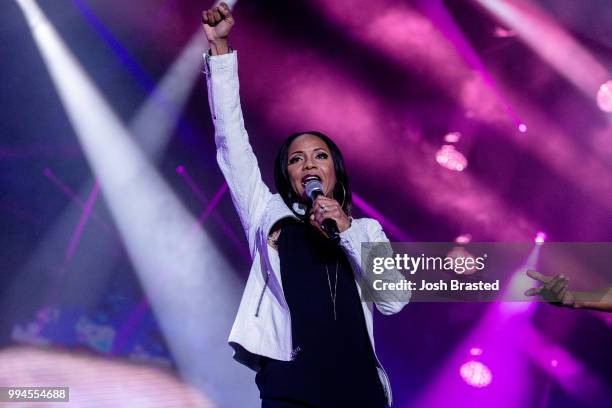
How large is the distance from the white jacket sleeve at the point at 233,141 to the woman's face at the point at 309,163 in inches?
4.3

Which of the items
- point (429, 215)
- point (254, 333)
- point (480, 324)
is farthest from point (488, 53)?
point (254, 333)

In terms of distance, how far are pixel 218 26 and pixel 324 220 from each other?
68 centimetres

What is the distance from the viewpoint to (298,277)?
1.69m

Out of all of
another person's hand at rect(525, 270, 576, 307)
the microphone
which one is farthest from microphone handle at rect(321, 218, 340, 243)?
another person's hand at rect(525, 270, 576, 307)

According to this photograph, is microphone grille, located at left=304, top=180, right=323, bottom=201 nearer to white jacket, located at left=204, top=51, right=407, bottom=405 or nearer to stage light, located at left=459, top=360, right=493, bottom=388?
white jacket, located at left=204, top=51, right=407, bottom=405

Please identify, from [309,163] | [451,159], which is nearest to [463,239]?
[451,159]

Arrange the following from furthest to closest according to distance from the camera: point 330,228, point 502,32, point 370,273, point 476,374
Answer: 1. point 502,32
2. point 476,374
3. point 370,273
4. point 330,228

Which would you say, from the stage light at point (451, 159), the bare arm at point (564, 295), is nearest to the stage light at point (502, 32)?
the stage light at point (451, 159)

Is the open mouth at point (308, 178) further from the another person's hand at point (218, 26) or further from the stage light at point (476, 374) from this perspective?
the stage light at point (476, 374)

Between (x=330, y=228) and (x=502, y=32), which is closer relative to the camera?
(x=330, y=228)

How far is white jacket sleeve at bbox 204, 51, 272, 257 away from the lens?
5.90 feet

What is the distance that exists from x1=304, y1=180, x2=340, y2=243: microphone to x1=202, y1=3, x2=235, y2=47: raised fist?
1.60 ft

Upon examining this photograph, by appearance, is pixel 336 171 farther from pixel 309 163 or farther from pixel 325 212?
pixel 325 212

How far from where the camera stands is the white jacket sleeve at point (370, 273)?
1643mm
